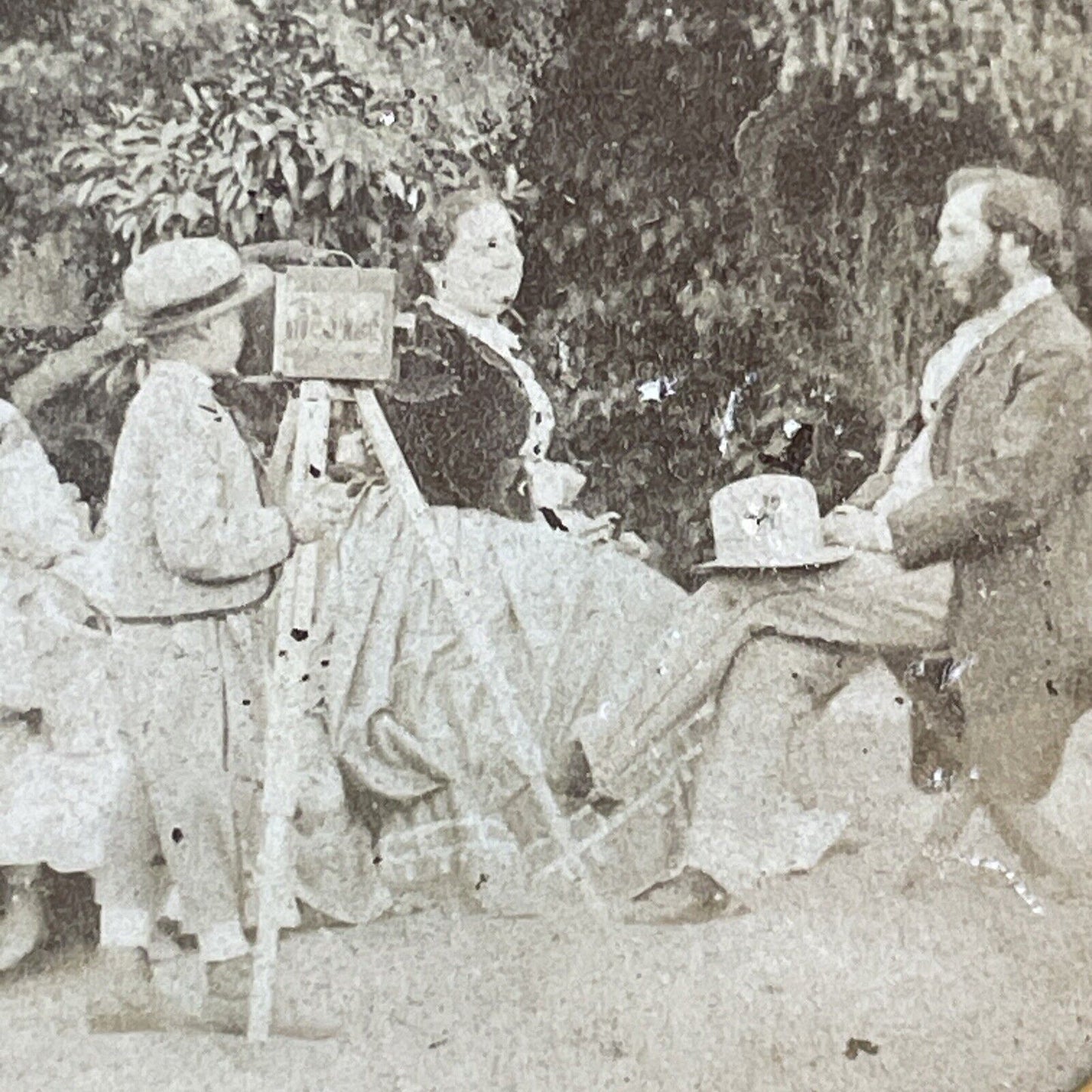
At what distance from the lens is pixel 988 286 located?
2.35 meters

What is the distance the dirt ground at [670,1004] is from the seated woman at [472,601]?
16 centimetres

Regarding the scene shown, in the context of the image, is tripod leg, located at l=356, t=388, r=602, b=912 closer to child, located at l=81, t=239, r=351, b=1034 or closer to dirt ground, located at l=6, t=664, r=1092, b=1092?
dirt ground, located at l=6, t=664, r=1092, b=1092

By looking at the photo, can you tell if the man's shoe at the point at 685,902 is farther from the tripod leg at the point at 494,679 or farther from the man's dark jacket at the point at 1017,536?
the man's dark jacket at the point at 1017,536

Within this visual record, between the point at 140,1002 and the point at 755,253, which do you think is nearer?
the point at 140,1002

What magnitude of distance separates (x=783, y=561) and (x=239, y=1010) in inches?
51.3

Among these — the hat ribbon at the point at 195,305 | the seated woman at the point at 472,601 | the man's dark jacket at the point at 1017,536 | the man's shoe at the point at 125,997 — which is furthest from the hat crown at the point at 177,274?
the man's dark jacket at the point at 1017,536

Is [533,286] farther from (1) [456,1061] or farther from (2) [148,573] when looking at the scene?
(1) [456,1061]

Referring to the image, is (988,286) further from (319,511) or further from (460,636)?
(319,511)

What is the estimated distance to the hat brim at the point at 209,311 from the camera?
2.15 metres

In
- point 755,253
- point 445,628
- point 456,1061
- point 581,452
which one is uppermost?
point 755,253

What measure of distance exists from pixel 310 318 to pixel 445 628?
0.62 meters

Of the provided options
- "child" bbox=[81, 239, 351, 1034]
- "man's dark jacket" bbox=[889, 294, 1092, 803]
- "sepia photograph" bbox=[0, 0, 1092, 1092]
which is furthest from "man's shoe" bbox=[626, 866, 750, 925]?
"child" bbox=[81, 239, 351, 1034]

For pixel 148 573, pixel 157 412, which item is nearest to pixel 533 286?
pixel 157 412

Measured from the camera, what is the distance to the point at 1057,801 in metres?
2.32
